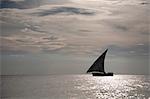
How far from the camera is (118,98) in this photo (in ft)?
148

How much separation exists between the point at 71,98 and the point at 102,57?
3258 cm

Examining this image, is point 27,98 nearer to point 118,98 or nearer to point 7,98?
point 7,98

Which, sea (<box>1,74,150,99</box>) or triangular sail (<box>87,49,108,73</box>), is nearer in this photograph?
sea (<box>1,74,150,99</box>)

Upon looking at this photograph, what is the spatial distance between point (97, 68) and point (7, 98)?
112ft

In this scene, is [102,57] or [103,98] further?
[102,57]

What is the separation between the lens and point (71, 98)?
4316 centimetres

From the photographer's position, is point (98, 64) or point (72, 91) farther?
point (98, 64)

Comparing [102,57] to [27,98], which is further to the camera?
[102,57]

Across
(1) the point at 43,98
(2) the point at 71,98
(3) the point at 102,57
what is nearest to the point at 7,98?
(1) the point at 43,98

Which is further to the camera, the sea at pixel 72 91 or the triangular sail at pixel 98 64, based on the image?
the triangular sail at pixel 98 64

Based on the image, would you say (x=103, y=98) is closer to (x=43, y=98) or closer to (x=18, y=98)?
(x=43, y=98)

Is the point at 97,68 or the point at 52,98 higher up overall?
the point at 52,98

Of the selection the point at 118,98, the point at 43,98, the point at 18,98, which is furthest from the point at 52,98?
the point at 118,98

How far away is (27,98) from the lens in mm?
43500
